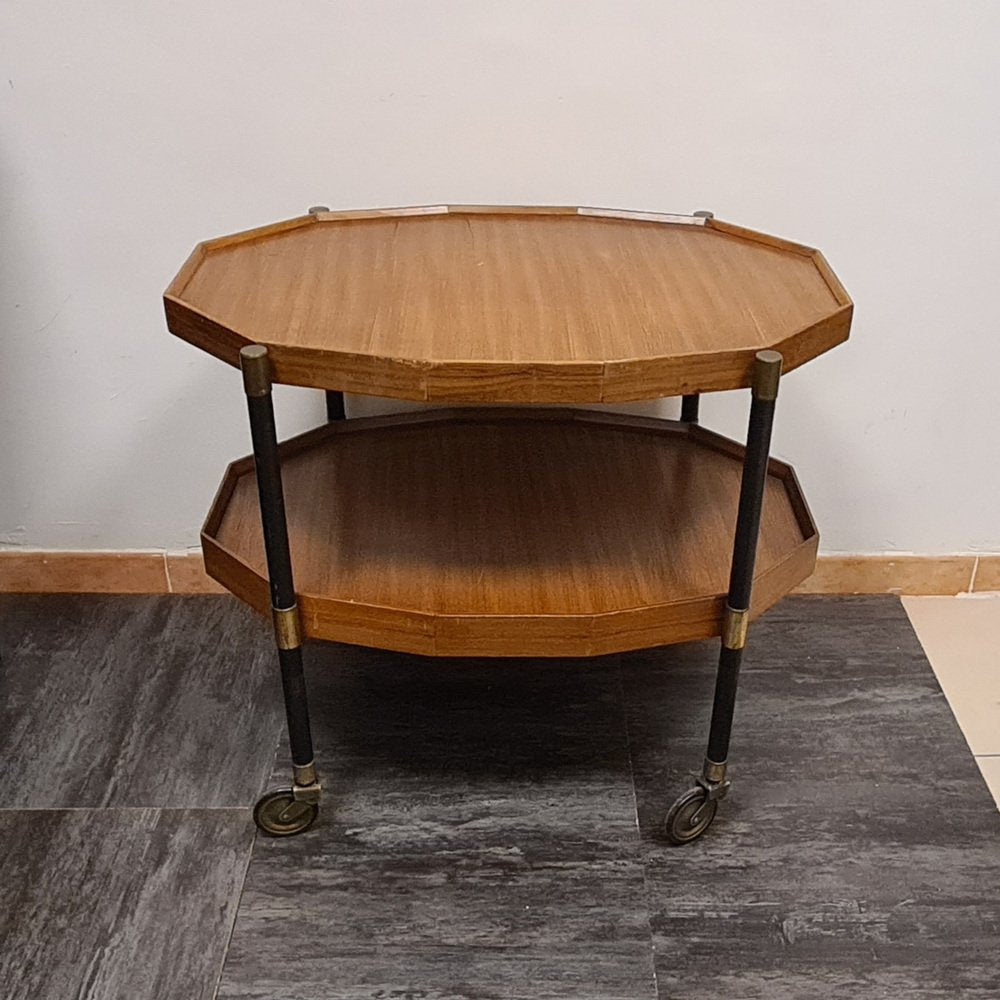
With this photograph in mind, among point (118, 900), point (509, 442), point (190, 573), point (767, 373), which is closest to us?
point (767, 373)

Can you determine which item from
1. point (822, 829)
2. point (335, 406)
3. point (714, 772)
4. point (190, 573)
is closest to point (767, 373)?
point (714, 772)

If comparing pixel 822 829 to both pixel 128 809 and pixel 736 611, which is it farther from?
pixel 128 809

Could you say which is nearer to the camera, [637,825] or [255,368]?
[255,368]

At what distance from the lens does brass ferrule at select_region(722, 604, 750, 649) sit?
Result: 1216 millimetres

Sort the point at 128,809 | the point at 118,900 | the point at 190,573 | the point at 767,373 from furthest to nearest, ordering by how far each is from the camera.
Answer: the point at 190,573 < the point at 128,809 < the point at 118,900 < the point at 767,373

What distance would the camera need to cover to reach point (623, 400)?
1063mm

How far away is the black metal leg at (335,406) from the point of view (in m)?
1.59

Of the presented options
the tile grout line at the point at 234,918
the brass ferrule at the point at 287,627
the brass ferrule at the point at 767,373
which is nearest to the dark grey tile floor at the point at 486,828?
the tile grout line at the point at 234,918

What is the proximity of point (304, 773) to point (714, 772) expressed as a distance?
0.49m

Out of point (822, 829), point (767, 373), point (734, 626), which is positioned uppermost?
point (767, 373)

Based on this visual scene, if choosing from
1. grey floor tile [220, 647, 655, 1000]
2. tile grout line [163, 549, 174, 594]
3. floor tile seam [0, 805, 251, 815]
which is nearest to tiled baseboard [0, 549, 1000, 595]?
tile grout line [163, 549, 174, 594]

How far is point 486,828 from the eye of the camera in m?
1.36

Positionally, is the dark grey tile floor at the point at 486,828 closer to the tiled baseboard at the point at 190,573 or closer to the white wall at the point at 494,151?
the tiled baseboard at the point at 190,573

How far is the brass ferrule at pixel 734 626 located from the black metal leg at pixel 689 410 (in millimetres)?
444
